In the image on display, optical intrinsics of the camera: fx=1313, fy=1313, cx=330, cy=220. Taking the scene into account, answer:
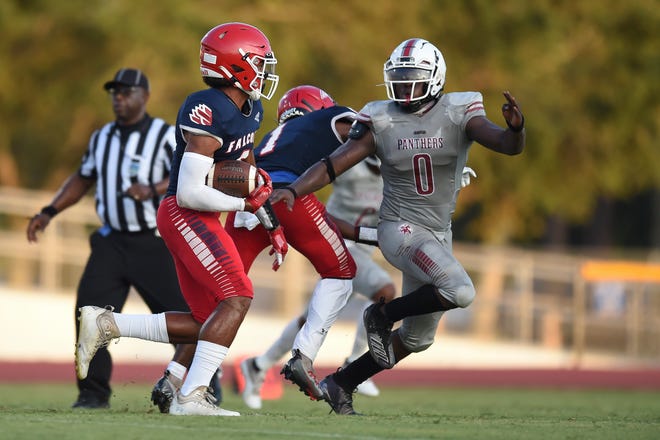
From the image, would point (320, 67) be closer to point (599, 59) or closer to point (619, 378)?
point (599, 59)

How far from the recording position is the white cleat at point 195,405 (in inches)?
267

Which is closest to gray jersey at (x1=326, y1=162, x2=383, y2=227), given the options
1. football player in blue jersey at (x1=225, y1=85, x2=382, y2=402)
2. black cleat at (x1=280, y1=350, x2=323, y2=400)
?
football player in blue jersey at (x1=225, y1=85, x2=382, y2=402)

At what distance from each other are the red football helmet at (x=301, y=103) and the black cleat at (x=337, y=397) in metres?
1.72

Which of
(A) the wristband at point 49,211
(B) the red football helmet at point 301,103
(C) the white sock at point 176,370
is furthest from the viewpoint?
(A) the wristband at point 49,211

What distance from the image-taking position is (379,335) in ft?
25.0

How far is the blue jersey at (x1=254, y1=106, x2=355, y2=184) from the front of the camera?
7949mm

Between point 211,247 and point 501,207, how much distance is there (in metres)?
13.7

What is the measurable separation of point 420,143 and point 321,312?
1.14m

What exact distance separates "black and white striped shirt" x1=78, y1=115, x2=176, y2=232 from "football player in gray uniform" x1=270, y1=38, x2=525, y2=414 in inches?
74.2

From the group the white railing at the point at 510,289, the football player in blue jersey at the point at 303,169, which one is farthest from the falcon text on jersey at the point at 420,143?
the white railing at the point at 510,289

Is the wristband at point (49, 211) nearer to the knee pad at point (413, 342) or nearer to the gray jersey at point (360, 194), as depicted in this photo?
the gray jersey at point (360, 194)

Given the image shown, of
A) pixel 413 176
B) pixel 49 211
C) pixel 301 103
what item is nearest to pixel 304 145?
pixel 301 103

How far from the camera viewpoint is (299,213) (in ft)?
25.1

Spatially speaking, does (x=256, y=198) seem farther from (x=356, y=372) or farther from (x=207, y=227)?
(x=356, y=372)
